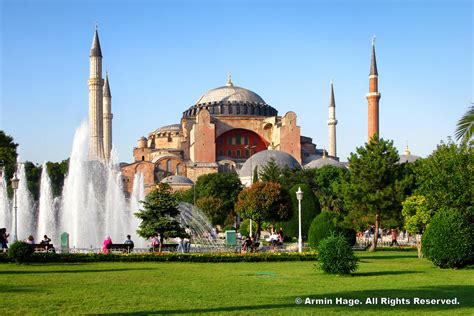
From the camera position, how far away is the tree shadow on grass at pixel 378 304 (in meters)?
9.47

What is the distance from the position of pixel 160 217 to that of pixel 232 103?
192 feet

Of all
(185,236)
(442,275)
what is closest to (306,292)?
(442,275)

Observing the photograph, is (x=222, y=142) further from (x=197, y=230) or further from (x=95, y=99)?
(x=197, y=230)

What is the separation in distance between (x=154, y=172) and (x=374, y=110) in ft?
82.2

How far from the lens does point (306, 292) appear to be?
11.4 metres

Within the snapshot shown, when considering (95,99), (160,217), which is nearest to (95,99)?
(95,99)

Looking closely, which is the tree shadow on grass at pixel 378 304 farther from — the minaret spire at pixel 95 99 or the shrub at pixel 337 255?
the minaret spire at pixel 95 99

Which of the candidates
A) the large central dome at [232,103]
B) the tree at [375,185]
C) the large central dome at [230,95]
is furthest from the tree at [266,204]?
the large central dome at [230,95]

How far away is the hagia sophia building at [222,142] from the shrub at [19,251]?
4573cm

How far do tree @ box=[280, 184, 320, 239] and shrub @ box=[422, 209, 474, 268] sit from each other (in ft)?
49.8

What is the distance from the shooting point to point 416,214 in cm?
2339

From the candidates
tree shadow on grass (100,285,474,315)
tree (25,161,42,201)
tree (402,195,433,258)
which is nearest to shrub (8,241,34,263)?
tree shadow on grass (100,285,474,315)

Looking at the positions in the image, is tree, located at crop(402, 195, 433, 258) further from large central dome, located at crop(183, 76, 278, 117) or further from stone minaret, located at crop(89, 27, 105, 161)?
large central dome, located at crop(183, 76, 278, 117)

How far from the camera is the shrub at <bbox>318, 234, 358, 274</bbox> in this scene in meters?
14.5
